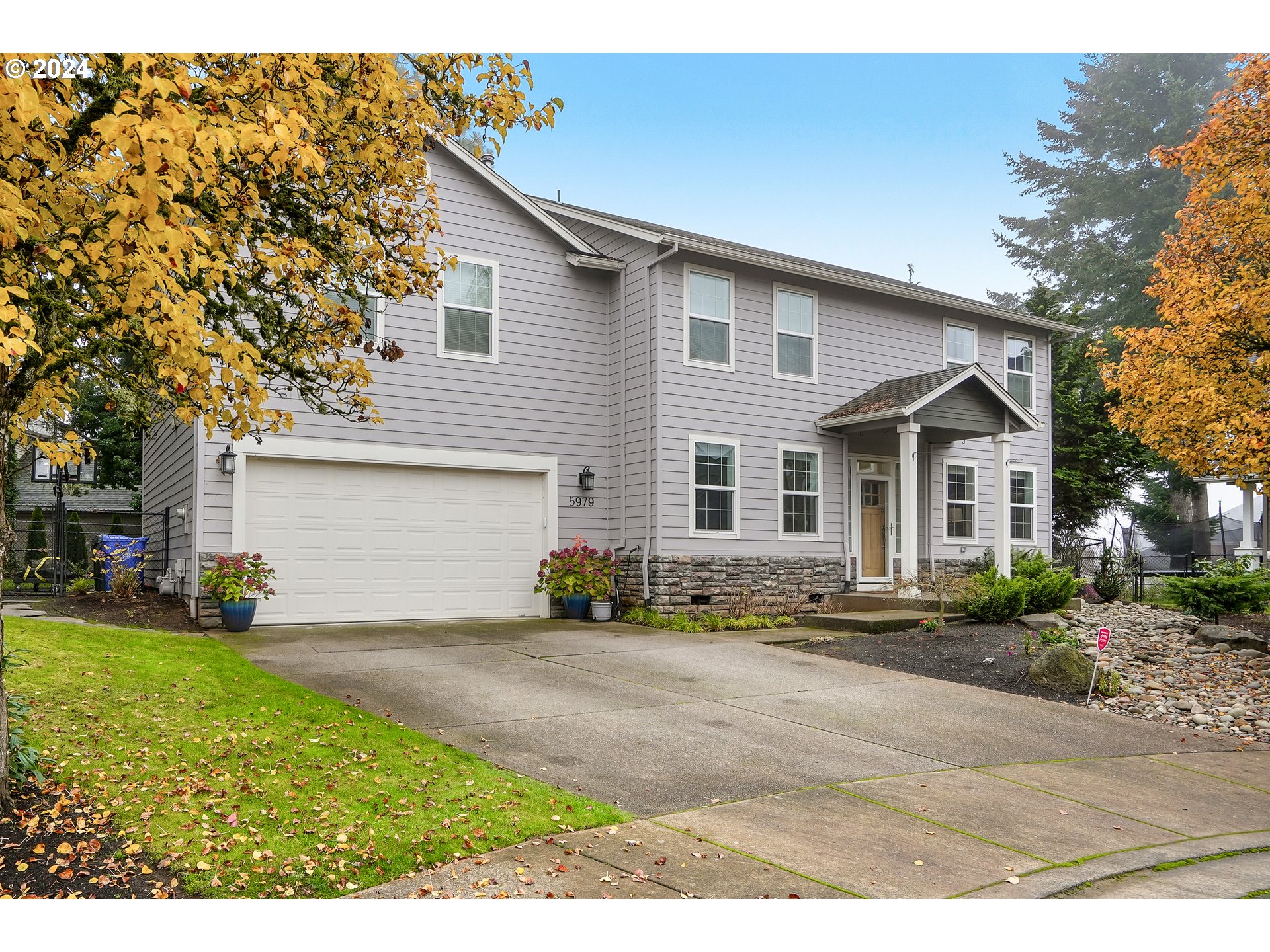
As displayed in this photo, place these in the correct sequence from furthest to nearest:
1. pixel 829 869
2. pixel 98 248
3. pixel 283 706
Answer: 1. pixel 283 706
2. pixel 829 869
3. pixel 98 248

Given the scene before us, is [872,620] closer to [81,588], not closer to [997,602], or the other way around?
[997,602]

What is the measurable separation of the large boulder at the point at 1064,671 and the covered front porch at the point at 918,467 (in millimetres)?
5303

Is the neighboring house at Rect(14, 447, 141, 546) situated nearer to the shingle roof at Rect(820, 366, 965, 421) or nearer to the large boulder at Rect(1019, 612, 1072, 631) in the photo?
the shingle roof at Rect(820, 366, 965, 421)

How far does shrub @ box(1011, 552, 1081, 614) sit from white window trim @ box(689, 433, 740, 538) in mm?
4236

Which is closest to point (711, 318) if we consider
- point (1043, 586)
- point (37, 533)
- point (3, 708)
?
point (1043, 586)

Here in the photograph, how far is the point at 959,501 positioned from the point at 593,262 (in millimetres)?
8005

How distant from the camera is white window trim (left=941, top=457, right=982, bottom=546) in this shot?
17359 mm

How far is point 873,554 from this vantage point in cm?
1681

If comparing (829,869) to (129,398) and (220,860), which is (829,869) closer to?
(220,860)

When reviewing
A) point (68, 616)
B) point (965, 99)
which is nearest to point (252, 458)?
point (68, 616)

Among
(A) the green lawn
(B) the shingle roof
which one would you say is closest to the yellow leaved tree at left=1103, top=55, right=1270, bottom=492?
(B) the shingle roof

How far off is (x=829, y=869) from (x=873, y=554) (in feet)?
41.8

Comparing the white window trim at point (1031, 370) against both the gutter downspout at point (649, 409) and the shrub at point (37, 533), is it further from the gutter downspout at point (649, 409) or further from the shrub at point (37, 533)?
the shrub at point (37, 533)

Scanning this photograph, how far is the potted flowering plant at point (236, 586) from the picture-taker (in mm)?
11664
